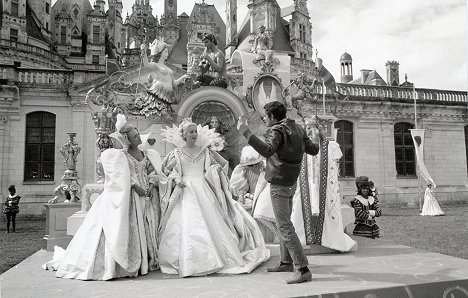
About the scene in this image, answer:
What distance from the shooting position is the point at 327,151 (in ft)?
21.2

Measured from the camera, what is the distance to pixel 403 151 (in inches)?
888

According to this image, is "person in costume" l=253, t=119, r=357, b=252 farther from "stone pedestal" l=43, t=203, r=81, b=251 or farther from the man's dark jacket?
"stone pedestal" l=43, t=203, r=81, b=251

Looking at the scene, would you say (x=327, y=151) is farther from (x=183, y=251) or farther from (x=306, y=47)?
(x=306, y=47)

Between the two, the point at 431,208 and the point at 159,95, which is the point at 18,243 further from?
the point at 431,208

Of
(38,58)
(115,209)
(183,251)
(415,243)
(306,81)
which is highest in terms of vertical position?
(38,58)

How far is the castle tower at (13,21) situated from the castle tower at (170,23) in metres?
16.9

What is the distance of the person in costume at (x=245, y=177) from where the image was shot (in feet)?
22.6

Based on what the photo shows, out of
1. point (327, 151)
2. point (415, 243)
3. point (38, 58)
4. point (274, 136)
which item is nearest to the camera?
point (274, 136)

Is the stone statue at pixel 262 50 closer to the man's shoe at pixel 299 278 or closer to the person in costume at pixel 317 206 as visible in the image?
the person in costume at pixel 317 206

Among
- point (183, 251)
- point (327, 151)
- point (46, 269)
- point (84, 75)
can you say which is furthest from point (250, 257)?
point (84, 75)

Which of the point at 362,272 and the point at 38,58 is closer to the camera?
the point at 362,272

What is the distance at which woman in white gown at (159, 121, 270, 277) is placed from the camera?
477cm

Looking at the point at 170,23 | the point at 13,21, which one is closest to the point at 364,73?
the point at 170,23

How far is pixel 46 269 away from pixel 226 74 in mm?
5684
